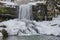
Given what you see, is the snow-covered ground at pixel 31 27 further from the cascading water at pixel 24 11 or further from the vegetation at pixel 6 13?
the cascading water at pixel 24 11

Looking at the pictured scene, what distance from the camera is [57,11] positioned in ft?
55.2

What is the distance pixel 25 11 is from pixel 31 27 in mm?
2340

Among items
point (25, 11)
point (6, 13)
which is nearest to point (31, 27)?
point (25, 11)

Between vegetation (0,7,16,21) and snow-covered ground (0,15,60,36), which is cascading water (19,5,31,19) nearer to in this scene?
vegetation (0,7,16,21)

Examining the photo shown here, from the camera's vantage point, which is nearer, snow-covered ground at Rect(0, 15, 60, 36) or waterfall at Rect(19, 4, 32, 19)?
snow-covered ground at Rect(0, 15, 60, 36)

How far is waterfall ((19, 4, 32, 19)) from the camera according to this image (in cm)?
1712

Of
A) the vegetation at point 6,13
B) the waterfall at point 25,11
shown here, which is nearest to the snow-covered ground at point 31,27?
the vegetation at point 6,13

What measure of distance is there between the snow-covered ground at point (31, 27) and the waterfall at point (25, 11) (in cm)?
135

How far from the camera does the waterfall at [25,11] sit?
56.2ft

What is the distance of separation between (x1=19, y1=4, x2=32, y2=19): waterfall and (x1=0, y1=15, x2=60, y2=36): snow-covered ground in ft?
4.42

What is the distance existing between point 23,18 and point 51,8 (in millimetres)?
1918

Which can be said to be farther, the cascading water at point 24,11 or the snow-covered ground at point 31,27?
the cascading water at point 24,11

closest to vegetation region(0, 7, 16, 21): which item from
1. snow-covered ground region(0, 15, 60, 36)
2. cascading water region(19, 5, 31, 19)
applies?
cascading water region(19, 5, 31, 19)

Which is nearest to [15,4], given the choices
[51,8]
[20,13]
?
[20,13]
